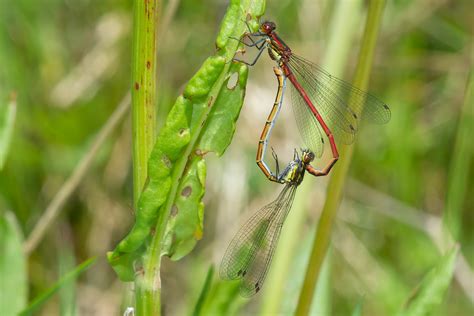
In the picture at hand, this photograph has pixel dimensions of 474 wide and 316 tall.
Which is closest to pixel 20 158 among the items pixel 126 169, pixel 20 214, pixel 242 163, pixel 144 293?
pixel 20 214

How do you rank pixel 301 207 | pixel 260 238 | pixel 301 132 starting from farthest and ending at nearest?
pixel 301 132, pixel 260 238, pixel 301 207

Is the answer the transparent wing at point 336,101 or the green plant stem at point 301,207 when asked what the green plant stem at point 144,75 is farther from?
the green plant stem at point 301,207

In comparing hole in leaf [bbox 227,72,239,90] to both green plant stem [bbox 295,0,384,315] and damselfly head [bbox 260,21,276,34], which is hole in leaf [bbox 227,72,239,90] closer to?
green plant stem [bbox 295,0,384,315]

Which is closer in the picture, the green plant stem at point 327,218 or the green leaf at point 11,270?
the green plant stem at point 327,218

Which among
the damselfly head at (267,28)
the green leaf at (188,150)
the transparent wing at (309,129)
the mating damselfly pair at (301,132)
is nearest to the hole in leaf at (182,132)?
the green leaf at (188,150)

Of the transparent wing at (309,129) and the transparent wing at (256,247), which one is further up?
the transparent wing at (309,129)

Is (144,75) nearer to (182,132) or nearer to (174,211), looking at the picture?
(182,132)

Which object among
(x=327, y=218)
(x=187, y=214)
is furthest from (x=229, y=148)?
(x=187, y=214)
